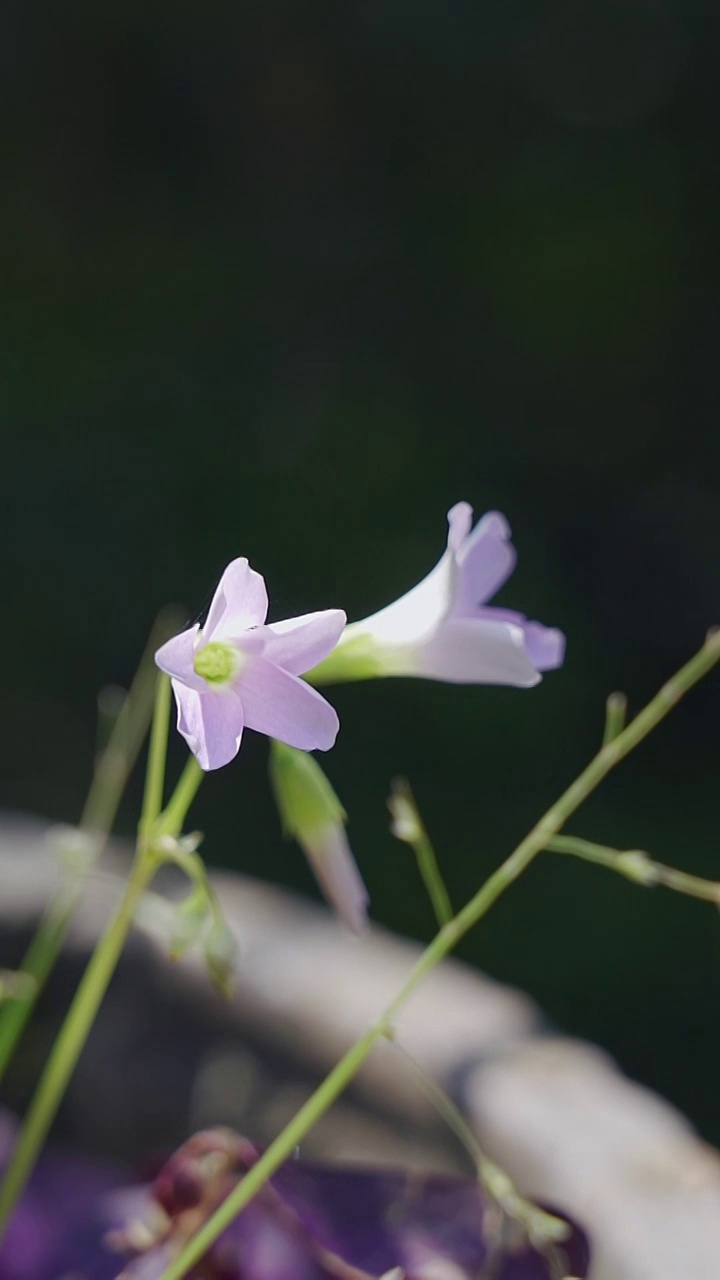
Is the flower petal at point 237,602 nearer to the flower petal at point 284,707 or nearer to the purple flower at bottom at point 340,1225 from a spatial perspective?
the flower petal at point 284,707

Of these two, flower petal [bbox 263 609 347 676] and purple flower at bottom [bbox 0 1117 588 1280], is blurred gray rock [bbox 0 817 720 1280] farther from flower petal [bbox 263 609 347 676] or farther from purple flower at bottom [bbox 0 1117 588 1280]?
flower petal [bbox 263 609 347 676]

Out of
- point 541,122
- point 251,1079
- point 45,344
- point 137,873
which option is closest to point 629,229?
point 541,122

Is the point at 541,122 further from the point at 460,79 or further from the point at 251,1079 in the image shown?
the point at 251,1079

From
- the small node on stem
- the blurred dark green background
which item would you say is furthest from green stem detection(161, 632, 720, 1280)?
the blurred dark green background

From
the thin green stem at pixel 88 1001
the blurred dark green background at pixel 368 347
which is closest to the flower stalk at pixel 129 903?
the thin green stem at pixel 88 1001

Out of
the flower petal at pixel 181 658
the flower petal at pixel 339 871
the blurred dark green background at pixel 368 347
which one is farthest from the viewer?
the blurred dark green background at pixel 368 347

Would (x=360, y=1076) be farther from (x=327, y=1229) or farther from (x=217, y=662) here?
(x=217, y=662)

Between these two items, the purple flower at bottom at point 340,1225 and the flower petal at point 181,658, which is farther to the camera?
the purple flower at bottom at point 340,1225
